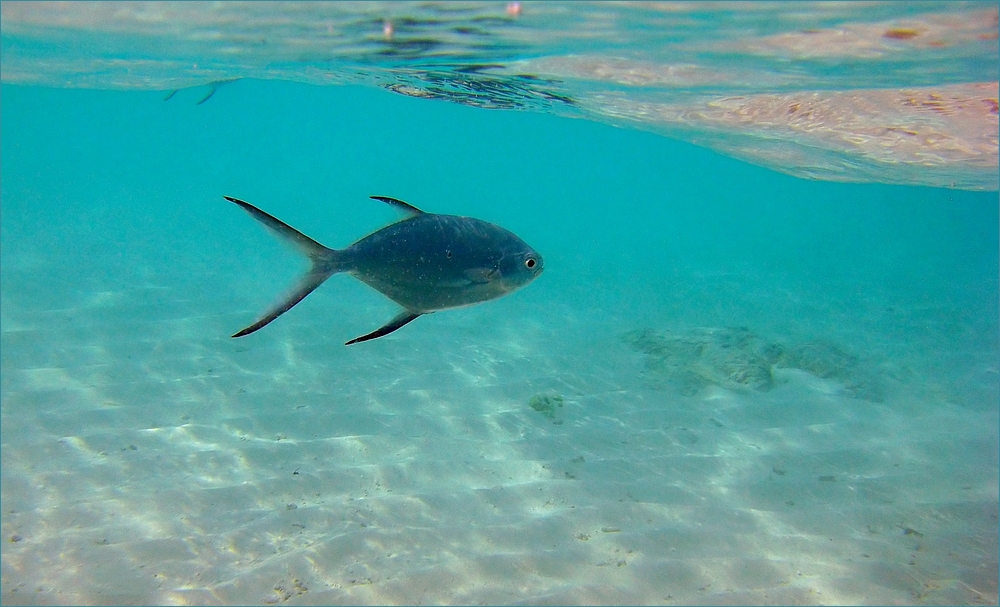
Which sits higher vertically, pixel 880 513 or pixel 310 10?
pixel 310 10

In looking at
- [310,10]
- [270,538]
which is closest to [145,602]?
[270,538]

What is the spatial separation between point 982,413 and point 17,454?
1364 cm

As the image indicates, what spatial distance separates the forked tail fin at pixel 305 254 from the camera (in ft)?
10.3

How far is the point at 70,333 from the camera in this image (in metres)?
8.97

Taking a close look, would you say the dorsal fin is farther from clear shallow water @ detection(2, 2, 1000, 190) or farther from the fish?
clear shallow water @ detection(2, 2, 1000, 190)

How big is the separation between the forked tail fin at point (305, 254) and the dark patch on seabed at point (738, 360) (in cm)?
689

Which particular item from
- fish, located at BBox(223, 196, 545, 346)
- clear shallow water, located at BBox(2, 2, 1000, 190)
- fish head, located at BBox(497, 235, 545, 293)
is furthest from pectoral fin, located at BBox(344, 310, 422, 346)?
clear shallow water, located at BBox(2, 2, 1000, 190)

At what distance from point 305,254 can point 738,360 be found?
8807 mm

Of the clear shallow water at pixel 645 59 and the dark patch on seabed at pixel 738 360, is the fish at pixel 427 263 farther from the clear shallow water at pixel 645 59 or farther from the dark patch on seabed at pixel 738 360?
the dark patch on seabed at pixel 738 360

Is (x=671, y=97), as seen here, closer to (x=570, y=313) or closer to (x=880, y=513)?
(x=570, y=313)

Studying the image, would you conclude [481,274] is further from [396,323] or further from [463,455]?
[463,455]

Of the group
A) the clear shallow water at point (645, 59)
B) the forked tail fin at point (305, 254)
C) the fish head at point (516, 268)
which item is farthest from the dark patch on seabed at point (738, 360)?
the forked tail fin at point (305, 254)

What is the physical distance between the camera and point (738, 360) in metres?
9.83

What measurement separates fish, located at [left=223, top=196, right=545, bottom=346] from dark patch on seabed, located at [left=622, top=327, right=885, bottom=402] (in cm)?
621
